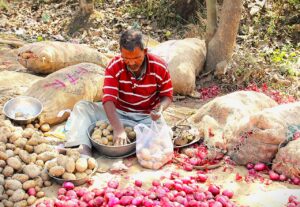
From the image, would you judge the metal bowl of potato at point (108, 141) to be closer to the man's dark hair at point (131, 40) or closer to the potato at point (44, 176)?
the potato at point (44, 176)

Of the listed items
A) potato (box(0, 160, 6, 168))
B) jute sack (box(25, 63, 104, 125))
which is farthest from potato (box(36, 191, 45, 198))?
jute sack (box(25, 63, 104, 125))

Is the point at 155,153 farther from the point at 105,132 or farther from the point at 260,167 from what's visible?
the point at 260,167

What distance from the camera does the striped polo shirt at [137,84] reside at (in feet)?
12.2

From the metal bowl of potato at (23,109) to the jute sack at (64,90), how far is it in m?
0.07

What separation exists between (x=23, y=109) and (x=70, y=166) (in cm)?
120

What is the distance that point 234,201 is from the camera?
3146 mm

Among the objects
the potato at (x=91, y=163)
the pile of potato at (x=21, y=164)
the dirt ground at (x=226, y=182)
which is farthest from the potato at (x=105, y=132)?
the pile of potato at (x=21, y=164)

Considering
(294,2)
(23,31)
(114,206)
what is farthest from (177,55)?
(23,31)

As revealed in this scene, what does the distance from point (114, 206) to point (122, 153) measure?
29.4 inches

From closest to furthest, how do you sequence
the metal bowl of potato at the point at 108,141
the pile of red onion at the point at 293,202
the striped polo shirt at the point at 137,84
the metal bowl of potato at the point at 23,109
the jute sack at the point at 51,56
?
the pile of red onion at the point at 293,202
the metal bowl of potato at the point at 108,141
the striped polo shirt at the point at 137,84
the metal bowl of potato at the point at 23,109
the jute sack at the point at 51,56

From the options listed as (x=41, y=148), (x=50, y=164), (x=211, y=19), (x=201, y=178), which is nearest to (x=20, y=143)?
(x=41, y=148)

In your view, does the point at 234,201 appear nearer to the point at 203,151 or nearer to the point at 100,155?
the point at 203,151

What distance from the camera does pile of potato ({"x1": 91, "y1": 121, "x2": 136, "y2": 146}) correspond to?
363 cm

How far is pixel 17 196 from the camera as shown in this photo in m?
3.07
